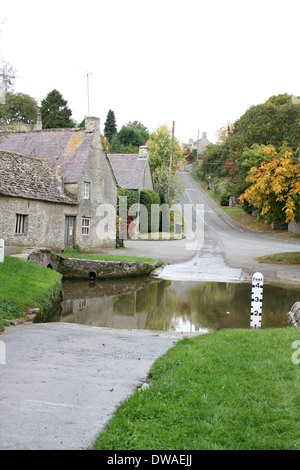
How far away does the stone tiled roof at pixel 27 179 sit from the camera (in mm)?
21862

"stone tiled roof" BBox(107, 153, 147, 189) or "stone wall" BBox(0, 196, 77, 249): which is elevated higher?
"stone tiled roof" BBox(107, 153, 147, 189)

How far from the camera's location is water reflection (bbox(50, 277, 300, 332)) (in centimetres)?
1266

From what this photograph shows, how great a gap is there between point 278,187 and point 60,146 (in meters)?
16.2

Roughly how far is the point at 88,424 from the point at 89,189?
25.4 m

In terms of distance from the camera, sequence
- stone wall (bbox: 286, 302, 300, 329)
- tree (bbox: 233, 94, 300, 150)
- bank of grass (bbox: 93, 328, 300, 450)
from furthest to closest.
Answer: tree (bbox: 233, 94, 300, 150) → stone wall (bbox: 286, 302, 300, 329) → bank of grass (bbox: 93, 328, 300, 450)

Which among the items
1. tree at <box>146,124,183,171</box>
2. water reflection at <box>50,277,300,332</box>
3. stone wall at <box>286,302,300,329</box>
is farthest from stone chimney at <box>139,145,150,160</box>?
stone wall at <box>286,302,300,329</box>

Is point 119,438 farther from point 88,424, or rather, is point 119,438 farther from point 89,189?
point 89,189

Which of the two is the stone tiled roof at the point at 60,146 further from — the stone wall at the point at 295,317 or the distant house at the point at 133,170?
the stone wall at the point at 295,317

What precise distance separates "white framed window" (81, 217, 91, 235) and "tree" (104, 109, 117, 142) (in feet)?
182

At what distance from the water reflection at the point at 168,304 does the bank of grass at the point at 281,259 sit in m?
5.70

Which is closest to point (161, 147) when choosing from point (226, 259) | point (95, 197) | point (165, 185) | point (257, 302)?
point (165, 185)

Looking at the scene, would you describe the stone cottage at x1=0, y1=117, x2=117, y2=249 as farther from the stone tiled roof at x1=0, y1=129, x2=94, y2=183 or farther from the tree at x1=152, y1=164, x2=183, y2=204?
the tree at x1=152, y1=164, x2=183, y2=204

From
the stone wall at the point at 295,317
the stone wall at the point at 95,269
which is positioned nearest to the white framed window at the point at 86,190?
the stone wall at the point at 95,269

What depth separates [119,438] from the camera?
3771mm
